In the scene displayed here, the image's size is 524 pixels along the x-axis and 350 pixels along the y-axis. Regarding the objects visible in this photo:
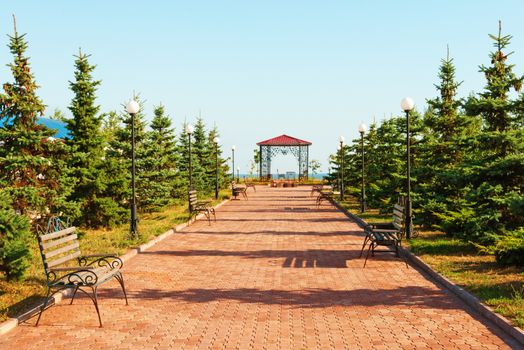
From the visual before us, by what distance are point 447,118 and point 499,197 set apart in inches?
201

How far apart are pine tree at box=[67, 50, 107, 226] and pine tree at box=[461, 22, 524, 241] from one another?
396 inches

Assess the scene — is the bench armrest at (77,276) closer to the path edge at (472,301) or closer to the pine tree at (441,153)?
the path edge at (472,301)

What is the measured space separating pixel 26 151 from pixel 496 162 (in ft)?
34.3

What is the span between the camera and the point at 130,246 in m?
11.4

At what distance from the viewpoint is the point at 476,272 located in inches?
329

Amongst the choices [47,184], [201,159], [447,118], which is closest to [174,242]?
[47,184]

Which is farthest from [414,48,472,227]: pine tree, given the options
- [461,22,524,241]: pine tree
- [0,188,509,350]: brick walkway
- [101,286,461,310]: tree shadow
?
[101,286,461,310]: tree shadow

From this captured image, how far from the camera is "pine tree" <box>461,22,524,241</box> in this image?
9891 millimetres

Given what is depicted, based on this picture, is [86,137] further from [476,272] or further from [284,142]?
[284,142]

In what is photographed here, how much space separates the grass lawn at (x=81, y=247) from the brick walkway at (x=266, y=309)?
0.48m

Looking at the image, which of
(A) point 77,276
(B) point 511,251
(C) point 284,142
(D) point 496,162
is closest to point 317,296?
(A) point 77,276

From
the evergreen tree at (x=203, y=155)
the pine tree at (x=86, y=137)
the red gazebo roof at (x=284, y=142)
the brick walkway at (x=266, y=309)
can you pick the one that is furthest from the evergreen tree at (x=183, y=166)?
the red gazebo roof at (x=284, y=142)

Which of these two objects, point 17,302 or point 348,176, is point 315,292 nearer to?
point 17,302

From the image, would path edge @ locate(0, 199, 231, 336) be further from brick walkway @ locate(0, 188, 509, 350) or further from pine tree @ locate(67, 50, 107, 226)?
pine tree @ locate(67, 50, 107, 226)
